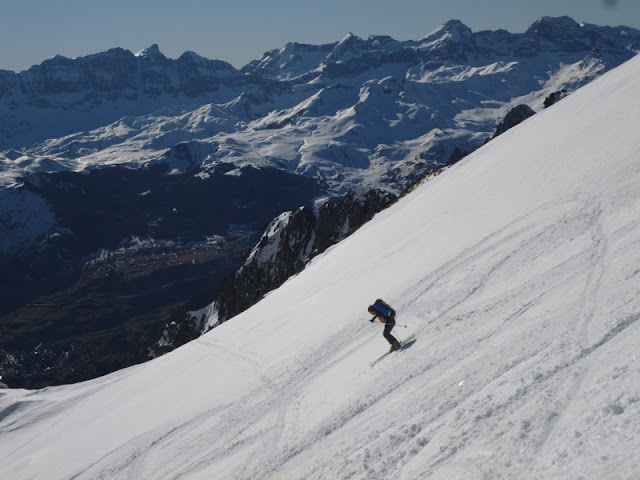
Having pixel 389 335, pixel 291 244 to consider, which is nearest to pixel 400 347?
pixel 389 335

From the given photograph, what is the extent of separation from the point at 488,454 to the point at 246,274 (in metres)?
68.3

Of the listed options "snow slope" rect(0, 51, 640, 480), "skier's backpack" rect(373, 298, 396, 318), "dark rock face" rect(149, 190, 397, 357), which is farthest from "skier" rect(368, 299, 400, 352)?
"dark rock face" rect(149, 190, 397, 357)

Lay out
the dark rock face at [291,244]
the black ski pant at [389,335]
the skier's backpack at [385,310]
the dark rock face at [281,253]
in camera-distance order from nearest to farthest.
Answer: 1. the black ski pant at [389,335]
2. the skier's backpack at [385,310]
3. the dark rock face at [291,244]
4. the dark rock face at [281,253]

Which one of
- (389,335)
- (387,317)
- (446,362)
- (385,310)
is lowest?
(446,362)

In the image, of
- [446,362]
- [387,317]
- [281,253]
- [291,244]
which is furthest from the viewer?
[281,253]

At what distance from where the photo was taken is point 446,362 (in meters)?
14.4

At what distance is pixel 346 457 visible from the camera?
495 inches

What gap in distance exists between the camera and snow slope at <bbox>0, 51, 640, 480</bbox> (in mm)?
10164

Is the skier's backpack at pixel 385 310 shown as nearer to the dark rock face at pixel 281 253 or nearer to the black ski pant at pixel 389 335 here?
the black ski pant at pixel 389 335

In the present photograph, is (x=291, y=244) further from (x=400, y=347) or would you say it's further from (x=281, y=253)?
(x=400, y=347)

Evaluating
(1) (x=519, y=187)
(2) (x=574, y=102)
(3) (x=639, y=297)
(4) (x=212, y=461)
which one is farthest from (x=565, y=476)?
(2) (x=574, y=102)

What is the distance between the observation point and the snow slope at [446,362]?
33.3 feet

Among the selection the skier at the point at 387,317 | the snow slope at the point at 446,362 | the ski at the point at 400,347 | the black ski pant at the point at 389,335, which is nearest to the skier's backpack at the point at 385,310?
the skier at the point at 387,317

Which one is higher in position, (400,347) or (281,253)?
(281,253)
